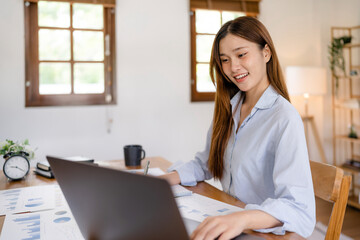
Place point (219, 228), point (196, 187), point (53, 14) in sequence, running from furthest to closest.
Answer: point (53, 14), point (196, 187), point (219, 228)

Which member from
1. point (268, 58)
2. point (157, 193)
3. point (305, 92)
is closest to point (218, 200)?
point (268, 58)

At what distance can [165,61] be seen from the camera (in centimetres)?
325

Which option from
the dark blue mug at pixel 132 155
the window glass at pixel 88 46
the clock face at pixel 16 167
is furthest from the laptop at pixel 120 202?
the window glass at pixel 88 46

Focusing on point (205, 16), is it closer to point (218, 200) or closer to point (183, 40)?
point (183, 40)

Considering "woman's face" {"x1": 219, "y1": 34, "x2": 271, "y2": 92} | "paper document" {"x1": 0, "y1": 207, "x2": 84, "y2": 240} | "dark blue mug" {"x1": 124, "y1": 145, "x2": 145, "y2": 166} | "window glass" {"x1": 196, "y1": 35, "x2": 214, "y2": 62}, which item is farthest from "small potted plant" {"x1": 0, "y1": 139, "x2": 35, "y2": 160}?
"window glass" {"x1": 196, "y1": 35, "x2": 214, "y2": 62}

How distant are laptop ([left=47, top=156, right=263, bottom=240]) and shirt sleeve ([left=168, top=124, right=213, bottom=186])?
25.6 inches

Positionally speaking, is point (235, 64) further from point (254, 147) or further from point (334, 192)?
point (334, 192)

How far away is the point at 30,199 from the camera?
1170 millimetres

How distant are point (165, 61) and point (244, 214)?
2.61 metres

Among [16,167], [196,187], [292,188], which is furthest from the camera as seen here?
[16,167]

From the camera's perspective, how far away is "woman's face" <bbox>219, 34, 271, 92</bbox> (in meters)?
1.17

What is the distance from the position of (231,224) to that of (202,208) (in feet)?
0.91

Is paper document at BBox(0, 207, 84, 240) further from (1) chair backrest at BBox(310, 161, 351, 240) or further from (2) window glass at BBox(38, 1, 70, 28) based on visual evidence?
(2) window glass at BBox(38, 1, 70, 28)

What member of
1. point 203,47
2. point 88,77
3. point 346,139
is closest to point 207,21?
point 203,47
